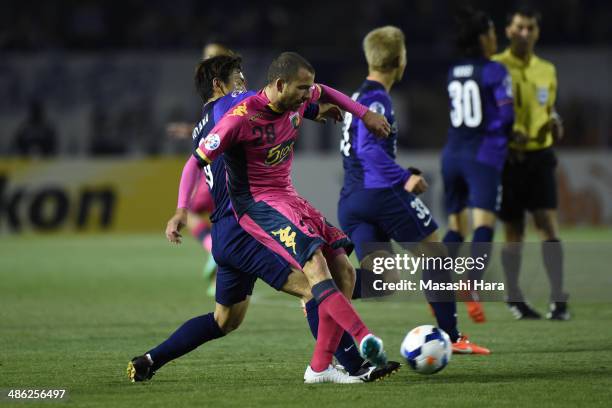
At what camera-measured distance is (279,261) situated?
556cm

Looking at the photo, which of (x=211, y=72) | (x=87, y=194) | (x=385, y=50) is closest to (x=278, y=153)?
(x=211, y=72)

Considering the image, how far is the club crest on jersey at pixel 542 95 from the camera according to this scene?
9.19m

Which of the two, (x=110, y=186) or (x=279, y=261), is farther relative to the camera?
(x=110, y=186)

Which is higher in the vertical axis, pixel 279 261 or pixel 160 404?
pixel 279 261

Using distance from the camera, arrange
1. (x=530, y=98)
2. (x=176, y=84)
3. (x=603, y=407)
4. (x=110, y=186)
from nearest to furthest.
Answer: (x=603, y=407) → (x=530, y=98) → (x=110, y=186) → (x=176, y=84)

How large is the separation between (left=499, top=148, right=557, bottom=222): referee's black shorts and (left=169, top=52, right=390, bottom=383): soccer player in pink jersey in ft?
11.7

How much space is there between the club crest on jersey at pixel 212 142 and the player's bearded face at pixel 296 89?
0.38 meters

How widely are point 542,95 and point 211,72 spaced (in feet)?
13.1

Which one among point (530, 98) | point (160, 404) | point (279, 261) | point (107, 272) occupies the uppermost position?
point (530, 98)

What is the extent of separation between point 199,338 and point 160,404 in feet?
2.54

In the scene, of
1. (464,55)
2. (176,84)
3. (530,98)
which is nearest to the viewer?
(464,55)

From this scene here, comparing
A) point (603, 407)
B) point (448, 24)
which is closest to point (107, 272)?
point (603, 407)

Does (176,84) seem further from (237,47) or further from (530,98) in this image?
(530,98)

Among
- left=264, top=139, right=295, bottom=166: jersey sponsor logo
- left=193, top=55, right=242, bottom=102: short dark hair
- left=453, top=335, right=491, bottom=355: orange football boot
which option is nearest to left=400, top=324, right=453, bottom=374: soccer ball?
left=453, top=335, right=491, bottom=355: orange football boot
